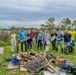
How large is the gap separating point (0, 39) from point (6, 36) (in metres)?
0.85

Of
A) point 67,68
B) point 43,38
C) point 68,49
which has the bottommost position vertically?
point 67,68

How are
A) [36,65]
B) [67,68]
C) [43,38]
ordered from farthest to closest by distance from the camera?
1. [43,38]
2. [36,65]
3. [67,68]

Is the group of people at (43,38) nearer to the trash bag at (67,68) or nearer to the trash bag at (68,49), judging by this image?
the trash bag at (68,49)

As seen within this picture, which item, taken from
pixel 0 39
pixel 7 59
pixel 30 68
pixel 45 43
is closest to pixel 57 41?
pixel 45 43

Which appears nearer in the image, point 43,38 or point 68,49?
point 68,49

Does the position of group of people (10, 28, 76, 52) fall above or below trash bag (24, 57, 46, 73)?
above

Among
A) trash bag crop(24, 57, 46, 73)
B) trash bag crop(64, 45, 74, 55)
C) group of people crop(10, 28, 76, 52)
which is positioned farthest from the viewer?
group of people crop(10, 28, 76, 52)

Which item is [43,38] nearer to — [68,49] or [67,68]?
[68,49]

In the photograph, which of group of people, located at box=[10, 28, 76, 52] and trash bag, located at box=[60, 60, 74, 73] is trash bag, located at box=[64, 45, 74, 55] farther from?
trash bag, located at box=[60, 60, 74, 73]

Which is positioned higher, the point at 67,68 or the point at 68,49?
the point at 68,49

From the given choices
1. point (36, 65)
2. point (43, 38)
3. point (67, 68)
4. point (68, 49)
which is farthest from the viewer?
point (43, 38)

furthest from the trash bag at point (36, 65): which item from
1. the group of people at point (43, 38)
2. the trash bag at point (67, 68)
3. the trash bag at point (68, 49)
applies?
the group of people at point (43, 38)

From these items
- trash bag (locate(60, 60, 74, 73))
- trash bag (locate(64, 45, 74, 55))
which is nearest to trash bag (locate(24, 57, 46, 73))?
trash bag (locate(60, 60, 74, 73))

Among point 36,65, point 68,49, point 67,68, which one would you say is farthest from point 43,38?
point 67,68
